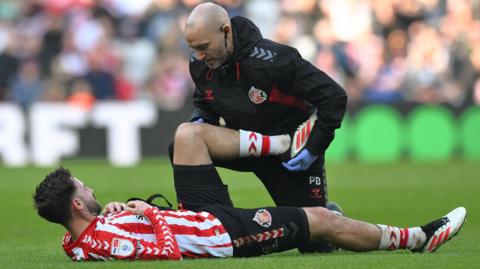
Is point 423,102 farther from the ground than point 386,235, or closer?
closer

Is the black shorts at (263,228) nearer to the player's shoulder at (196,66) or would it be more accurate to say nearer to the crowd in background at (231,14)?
the player's shoulder at (196,66)

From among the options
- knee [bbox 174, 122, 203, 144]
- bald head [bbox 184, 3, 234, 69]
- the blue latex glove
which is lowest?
the blue latex glove

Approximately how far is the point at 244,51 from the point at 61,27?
16.6m

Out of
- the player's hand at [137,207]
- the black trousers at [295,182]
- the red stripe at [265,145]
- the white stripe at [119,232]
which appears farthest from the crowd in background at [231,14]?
the white stripe at [119,232]

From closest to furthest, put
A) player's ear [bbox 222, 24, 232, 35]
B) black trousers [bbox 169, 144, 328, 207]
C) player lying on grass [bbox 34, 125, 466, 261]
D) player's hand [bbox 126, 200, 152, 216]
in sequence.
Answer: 1. player lying on grass [bbox 34, 125, 466, 261]
2. player's hand [bbox 126, 200, 152, 216]
3. player's ear [bbox 222, 24, 232, 35]
4. black trousers [bbox 169, 144, 328, 207]

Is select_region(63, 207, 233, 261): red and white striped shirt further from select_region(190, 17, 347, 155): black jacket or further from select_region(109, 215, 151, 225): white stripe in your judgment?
select_region(190, 17, 347, 155): black jacket

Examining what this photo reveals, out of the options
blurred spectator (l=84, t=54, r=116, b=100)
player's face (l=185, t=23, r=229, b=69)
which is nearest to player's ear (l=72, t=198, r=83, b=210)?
player's face (l=185, t=23, r=229, b=69)

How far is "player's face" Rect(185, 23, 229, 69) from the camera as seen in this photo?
8633 mm

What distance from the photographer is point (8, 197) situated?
16.4 metres

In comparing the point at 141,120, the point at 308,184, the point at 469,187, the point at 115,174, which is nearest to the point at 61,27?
the point at 141,120

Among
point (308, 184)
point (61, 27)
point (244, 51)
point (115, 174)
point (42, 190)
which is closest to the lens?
point (42, 190)

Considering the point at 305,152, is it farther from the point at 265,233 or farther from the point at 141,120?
the point at 141,120

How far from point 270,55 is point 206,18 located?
1.91 ft

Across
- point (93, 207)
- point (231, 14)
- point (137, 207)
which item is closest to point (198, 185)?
point (137, 207)
